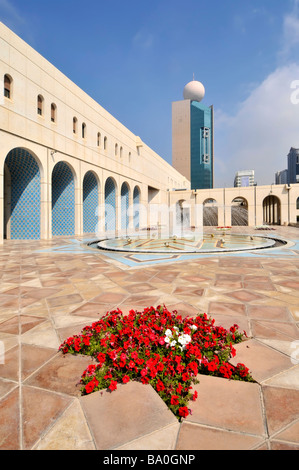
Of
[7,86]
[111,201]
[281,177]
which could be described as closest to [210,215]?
[111,201]

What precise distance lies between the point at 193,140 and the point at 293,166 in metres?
89.8

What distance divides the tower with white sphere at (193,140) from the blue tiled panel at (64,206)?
260 ft

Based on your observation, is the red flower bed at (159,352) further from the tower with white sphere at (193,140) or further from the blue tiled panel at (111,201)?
the tower with white sphere at (193,140)

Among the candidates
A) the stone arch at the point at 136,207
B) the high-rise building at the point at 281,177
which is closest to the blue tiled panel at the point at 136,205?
the stone arch at the point at 136,207

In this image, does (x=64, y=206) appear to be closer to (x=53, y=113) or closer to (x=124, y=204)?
(x=53, y=113)

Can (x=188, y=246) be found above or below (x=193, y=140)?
below

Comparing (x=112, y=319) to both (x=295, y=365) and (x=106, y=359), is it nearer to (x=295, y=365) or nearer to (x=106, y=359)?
(x=106, y=359)

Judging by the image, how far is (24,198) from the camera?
1680cm

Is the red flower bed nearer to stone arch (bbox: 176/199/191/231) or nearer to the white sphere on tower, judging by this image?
stone arch (bbox: 176/199/191/231)

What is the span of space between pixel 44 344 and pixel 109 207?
81.3 feet

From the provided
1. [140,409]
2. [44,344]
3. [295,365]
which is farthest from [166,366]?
[44,344]

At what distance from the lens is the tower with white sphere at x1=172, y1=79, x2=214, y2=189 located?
9125 centimetres

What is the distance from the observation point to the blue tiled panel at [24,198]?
647 inches

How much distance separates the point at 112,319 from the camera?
295 centimetres
